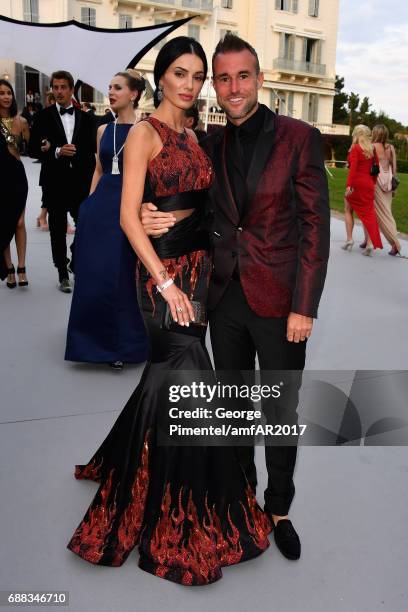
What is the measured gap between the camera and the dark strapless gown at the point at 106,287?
177 inches

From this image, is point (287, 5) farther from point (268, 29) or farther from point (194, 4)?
point (194, 4)

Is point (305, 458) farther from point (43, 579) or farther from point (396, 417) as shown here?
point (43, 579)

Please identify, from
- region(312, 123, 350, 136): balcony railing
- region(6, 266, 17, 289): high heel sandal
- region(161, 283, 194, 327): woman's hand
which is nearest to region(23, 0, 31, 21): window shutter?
region(312, 123, 350, 136): balcony railing

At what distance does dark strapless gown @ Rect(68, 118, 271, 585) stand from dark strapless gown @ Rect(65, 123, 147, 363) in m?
1.97

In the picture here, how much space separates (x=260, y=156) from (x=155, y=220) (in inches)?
18.3

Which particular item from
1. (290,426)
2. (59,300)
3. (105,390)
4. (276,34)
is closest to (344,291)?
(59,300)

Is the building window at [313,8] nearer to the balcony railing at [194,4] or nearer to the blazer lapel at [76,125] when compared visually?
the balcony railing at [194,4]

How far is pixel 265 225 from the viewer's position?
241cm

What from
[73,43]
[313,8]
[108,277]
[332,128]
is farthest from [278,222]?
[313,8]

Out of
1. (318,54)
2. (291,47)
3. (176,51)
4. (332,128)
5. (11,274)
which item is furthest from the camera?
(332,128)

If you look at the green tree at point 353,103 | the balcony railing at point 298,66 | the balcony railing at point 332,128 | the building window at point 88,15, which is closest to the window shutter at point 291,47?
the balcony railing at point 298,66

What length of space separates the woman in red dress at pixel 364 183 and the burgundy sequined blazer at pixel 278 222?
22.9ft

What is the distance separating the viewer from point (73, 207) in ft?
22.7

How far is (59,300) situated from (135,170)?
13.7 ft
